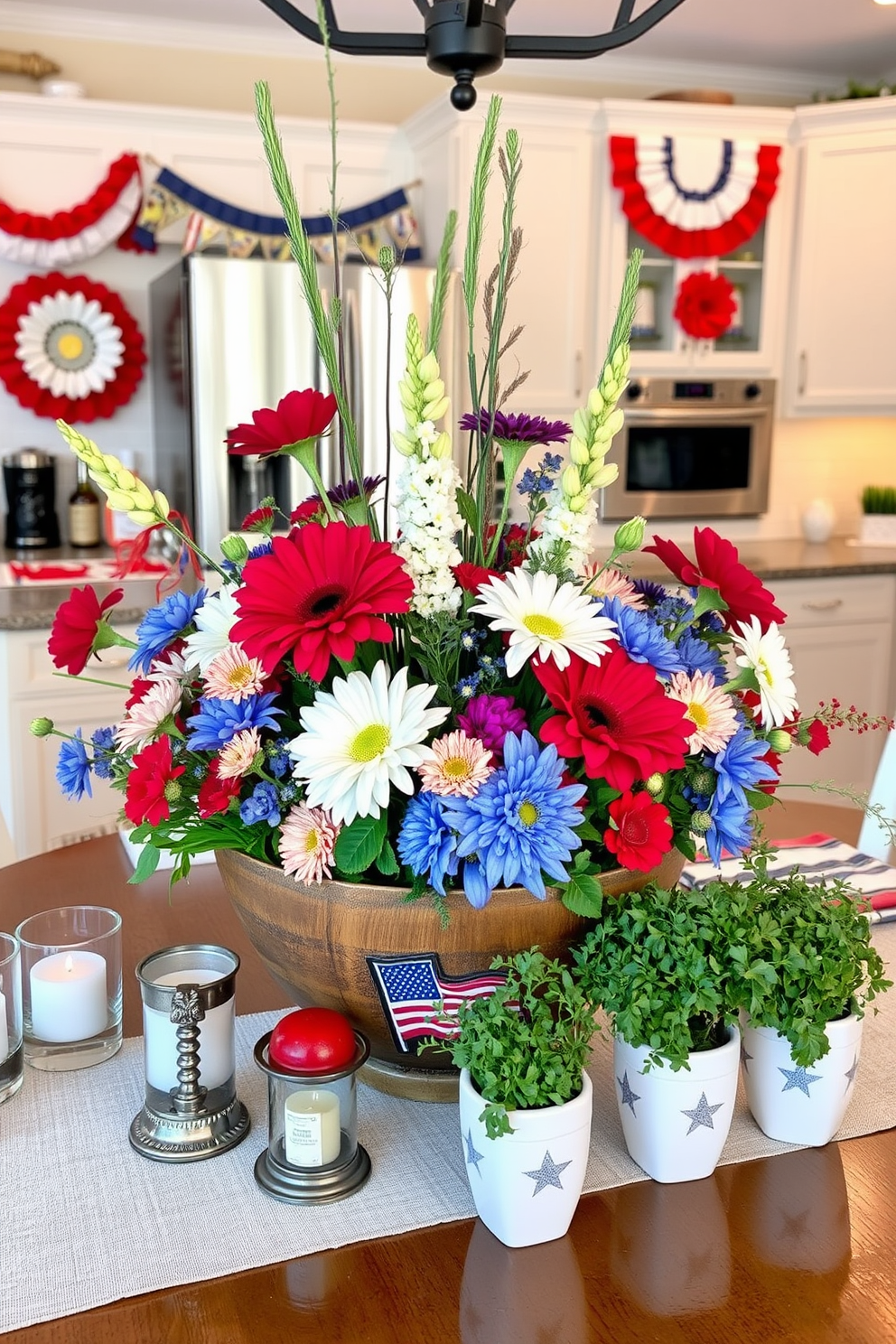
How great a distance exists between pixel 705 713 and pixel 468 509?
0.78 feet

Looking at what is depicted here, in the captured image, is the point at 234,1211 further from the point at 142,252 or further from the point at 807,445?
the point at 807,445

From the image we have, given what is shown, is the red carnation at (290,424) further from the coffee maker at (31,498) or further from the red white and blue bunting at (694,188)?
the red white and blue bunting at (694,188)

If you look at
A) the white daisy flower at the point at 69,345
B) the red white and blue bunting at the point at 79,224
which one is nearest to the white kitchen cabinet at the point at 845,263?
the red white and blue bunting at the point at 79,224

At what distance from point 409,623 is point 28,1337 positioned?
50 cm

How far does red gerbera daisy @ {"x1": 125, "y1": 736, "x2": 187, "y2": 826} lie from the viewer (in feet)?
2.73

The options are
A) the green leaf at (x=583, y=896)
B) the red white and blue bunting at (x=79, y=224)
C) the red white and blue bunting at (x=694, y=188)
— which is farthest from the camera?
the red white and blue bunting at (x=694, y=188)

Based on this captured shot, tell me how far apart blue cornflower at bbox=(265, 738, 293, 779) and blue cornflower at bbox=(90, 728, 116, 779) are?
155mm

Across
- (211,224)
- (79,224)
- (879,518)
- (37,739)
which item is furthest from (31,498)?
(879,518)

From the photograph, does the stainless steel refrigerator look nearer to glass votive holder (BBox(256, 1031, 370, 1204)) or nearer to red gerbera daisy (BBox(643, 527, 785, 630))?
red gerbera daisy (BBox(643, 527, 785, 630))

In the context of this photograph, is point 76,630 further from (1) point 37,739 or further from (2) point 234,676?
(1) point 37,739

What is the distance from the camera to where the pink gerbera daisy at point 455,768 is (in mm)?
790

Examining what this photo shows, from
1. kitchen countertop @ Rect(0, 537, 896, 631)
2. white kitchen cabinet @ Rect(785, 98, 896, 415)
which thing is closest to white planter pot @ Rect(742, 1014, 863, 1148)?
kitchen countertop @ Rect(0, 537, 896, 631)

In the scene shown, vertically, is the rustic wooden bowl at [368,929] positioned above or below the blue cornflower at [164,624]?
below

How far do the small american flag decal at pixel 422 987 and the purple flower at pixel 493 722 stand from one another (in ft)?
0.50
